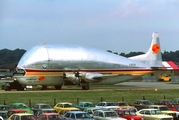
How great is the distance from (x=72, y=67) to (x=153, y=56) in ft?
76.0

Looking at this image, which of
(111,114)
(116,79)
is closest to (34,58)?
(116,79)

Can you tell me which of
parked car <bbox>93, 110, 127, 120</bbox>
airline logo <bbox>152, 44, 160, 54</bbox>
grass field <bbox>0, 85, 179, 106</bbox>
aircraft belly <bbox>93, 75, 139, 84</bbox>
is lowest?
grass field <bbox>0, 85, 179, 106</bbox>

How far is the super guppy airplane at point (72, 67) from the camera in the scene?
8156cm

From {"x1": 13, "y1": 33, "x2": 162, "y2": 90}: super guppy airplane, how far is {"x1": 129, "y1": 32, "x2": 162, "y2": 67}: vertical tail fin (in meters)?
3.87

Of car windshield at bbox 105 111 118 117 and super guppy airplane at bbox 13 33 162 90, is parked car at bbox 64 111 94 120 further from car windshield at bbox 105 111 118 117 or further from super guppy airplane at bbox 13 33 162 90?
super guppy airplane at bbox 13 33 162 90

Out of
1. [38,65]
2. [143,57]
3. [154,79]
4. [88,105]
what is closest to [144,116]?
[88,105]

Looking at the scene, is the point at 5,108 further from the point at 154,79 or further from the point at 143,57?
the point at 154,79

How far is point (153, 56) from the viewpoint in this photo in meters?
98.2

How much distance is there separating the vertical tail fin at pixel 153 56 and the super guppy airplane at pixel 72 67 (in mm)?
3869

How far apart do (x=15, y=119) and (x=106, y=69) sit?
58724 millimetres

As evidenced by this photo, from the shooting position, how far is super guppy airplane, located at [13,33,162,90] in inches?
3211

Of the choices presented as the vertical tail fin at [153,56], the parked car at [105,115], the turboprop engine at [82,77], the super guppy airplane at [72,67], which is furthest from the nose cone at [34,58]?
the parked car at [105,115]

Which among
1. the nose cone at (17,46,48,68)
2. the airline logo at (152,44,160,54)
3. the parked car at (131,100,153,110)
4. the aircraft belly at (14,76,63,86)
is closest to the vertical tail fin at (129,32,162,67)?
the airline logo at (152,44,160,54)

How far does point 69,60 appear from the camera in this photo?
83.9 metres
